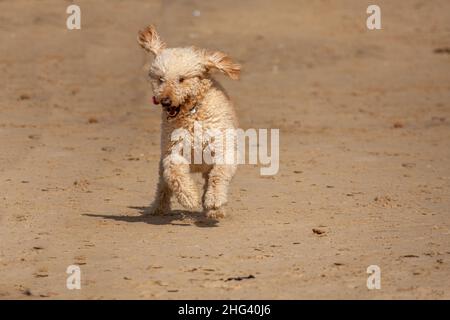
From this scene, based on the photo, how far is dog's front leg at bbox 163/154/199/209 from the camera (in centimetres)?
886

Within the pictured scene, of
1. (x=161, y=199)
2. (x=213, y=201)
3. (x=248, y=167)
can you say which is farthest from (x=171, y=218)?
(x=248, y=167)

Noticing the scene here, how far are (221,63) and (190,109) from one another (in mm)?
517

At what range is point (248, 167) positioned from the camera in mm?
12508

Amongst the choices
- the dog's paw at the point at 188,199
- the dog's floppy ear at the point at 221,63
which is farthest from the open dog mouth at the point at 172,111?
the dog's paw at the point at 188,199

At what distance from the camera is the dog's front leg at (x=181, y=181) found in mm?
8859

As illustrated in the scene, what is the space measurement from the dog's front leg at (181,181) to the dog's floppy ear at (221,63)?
2.75ft

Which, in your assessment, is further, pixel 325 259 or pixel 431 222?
pixel 431 222

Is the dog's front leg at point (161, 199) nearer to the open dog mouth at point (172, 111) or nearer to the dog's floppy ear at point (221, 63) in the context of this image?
the open dog mouth at point (172, 111)

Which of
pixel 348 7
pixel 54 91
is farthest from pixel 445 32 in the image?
pixel 54 91

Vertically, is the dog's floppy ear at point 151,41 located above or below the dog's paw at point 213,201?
above

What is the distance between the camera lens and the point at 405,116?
1639 cm

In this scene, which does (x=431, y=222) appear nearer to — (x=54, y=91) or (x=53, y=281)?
(x=53, y=281)

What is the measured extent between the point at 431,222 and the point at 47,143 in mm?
5776
